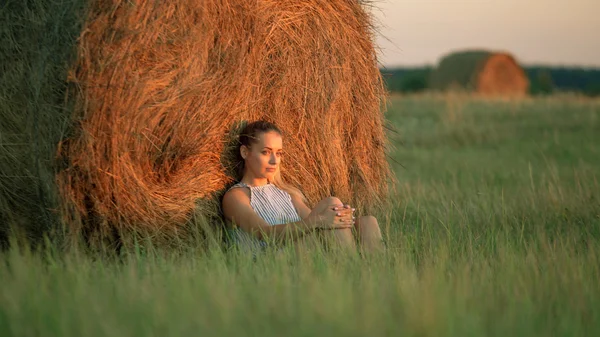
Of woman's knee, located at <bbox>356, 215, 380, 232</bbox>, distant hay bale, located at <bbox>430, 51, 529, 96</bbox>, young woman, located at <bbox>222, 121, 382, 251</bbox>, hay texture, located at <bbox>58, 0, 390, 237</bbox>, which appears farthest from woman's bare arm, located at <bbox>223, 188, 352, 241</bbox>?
distant hay bale, located at <bbox>430, 51, 529, 96</bbox>

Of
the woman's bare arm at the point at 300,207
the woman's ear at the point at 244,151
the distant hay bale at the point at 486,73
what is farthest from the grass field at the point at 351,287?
the distant hay bale at the point at 486,73

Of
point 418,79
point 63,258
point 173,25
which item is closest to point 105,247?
point 63,258

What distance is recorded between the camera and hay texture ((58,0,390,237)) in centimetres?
439

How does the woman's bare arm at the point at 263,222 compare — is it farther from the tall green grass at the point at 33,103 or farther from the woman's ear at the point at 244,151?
the tall green grass at the point at 33,103

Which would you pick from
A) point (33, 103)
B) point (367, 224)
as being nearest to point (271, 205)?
point (367, 224)

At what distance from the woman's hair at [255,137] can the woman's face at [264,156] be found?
2cm

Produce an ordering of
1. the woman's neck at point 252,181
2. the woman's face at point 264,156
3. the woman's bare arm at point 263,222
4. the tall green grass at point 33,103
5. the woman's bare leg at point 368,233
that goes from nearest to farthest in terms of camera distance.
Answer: the tall green grass at point 33,103 → the woman's bare arm at point 263,222 → the woman's bare leg at point 368,233 → the woman's face at point 264,156 → the woman's neck at point 252,181

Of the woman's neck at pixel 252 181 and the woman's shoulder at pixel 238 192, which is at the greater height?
the woman's neck at pixel 252 181

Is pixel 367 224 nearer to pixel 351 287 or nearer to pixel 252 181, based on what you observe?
pixel 252 181

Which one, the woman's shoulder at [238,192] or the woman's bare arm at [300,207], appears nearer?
the woman's shoulder at [238,192]

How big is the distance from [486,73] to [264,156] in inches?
762

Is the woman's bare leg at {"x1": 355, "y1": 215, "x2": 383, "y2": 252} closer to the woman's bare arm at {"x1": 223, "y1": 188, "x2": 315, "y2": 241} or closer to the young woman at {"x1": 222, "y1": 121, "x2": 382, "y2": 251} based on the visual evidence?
the young woman at {"x1": 222, "y1": 121, "x2": 382, "y2": 251}

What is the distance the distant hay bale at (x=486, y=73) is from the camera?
23594 millimetres

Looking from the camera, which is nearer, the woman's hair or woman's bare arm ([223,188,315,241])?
woman's bare arm ([223,188,315,241])
